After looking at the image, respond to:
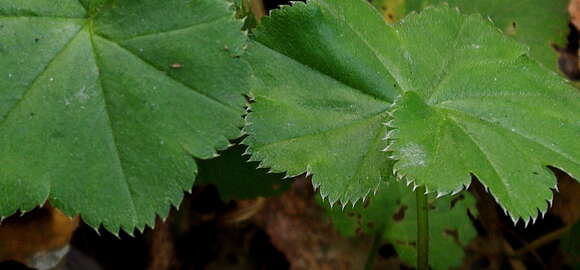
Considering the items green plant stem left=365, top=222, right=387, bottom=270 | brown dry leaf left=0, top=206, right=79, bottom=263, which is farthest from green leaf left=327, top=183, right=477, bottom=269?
brown dry leaf left=0, top=206, right=79, bottom=263

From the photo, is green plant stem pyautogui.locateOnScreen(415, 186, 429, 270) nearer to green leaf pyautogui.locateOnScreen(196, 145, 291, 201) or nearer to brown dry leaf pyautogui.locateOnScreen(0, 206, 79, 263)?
green leaf pyautogui.locateOnScreen(196, 145, 291, 201)


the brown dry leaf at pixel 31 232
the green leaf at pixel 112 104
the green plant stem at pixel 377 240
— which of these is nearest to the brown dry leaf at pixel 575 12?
the green plant stem at pixel 377 240

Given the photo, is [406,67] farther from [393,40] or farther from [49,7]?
[49,7]

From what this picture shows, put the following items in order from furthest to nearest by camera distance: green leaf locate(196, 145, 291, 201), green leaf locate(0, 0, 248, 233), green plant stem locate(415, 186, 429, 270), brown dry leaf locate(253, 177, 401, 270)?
brown dry leaf locate(253, 177, 401, 270) < green leaf locate(196, 145, 291, 201) < green plant stem locate(415, 186, 429, 270) < green leaf locate(0, 0, 248, 233)

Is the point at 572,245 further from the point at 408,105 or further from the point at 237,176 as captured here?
the point at 237,176

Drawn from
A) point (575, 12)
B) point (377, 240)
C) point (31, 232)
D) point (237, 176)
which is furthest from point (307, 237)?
point (575, 12)

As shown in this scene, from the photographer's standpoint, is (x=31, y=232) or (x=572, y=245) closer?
(x=31, y=232)
